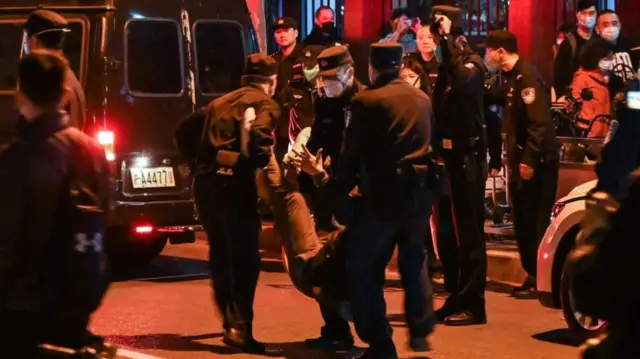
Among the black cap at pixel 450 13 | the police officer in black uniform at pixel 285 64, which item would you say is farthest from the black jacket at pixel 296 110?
the black cap at pixel 450 13

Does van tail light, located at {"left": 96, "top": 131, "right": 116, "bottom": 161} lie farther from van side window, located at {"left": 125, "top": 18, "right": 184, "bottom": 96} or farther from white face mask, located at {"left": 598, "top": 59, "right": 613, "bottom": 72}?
white face mask, located at {"left": 598, "top": 59, "right": 613, "bottom": 72}

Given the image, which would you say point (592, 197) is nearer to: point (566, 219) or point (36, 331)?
point (36, 331)

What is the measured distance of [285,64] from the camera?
12.5 meters

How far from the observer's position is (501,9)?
16.8 m

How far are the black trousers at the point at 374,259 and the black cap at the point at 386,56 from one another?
0.83m

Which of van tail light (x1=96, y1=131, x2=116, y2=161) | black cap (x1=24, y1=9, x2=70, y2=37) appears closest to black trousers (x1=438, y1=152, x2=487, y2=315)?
black cap (x1=24, y1=9, x2=70, y2=37)

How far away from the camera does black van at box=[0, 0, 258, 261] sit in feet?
36.0

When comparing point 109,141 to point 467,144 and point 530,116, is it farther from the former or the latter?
point 530,116

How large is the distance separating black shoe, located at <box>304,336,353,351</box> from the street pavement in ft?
0.32

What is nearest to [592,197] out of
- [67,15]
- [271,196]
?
[271,196]

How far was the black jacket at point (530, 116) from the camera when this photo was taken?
975cm

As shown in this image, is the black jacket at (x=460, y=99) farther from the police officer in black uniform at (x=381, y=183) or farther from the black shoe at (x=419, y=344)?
the black shoe at (x=419, y=344)

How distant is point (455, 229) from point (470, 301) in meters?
0.51

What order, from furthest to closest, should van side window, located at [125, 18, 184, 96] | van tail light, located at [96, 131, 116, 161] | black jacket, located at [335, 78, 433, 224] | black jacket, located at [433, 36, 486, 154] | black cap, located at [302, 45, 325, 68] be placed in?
black cap, located at [302, 45, 325, 68] → van side window, located at [125, 18, 184, 96] → van tail light, located at [96, 131, 116, 161] → black jacket, located at [433, 36, 486, 154] → black jacket, located at [335, 78, 433, 224]
